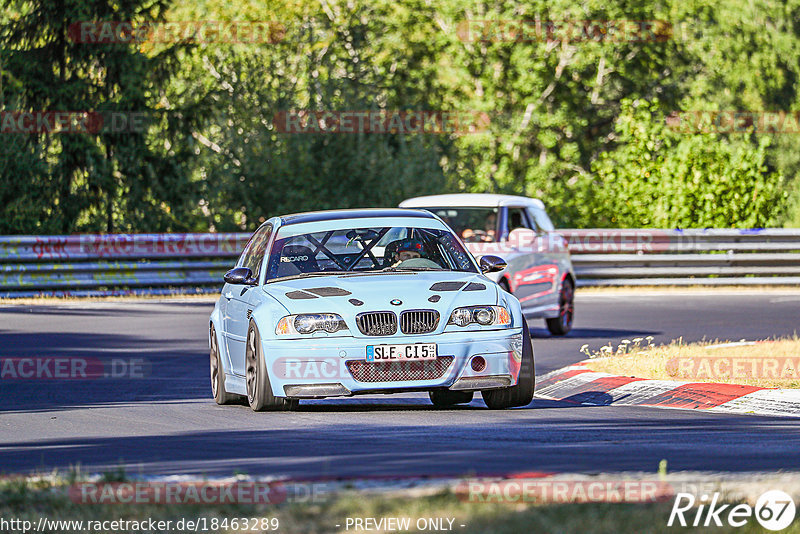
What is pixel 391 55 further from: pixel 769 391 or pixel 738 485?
pixel 738 485

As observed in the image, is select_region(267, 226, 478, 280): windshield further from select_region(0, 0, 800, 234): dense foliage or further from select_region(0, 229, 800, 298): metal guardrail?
select_region(0, 0, 800, 234): dense foliage

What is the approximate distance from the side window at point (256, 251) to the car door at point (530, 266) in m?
6.40

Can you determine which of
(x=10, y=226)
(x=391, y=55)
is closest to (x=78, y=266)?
(x=10, y=226)

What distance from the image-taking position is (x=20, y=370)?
50.4 ft

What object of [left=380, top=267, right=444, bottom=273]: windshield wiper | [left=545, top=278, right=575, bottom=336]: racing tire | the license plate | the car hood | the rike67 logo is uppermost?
[left=380, top=267, right=444, bottom=273]: windshield wiper

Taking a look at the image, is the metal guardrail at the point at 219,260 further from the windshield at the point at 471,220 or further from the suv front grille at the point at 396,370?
the suv front grille at the point at 396,370

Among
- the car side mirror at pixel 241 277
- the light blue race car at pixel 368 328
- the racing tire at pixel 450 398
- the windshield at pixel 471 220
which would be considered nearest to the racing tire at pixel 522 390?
the light blue race car at pixel 368 328

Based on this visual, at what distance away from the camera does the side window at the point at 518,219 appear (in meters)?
20.1

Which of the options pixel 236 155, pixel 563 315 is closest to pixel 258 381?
pixel 563 315

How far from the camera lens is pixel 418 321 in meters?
10.8

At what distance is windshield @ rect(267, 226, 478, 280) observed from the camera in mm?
11891

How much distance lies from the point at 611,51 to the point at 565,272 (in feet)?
101

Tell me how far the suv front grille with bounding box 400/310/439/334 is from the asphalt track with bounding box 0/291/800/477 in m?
0.61

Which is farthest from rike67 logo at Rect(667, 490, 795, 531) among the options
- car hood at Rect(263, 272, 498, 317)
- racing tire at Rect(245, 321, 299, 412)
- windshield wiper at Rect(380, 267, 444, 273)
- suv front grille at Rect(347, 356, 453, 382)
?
windshield wiper at Rect(380, 267, 444, 273)
